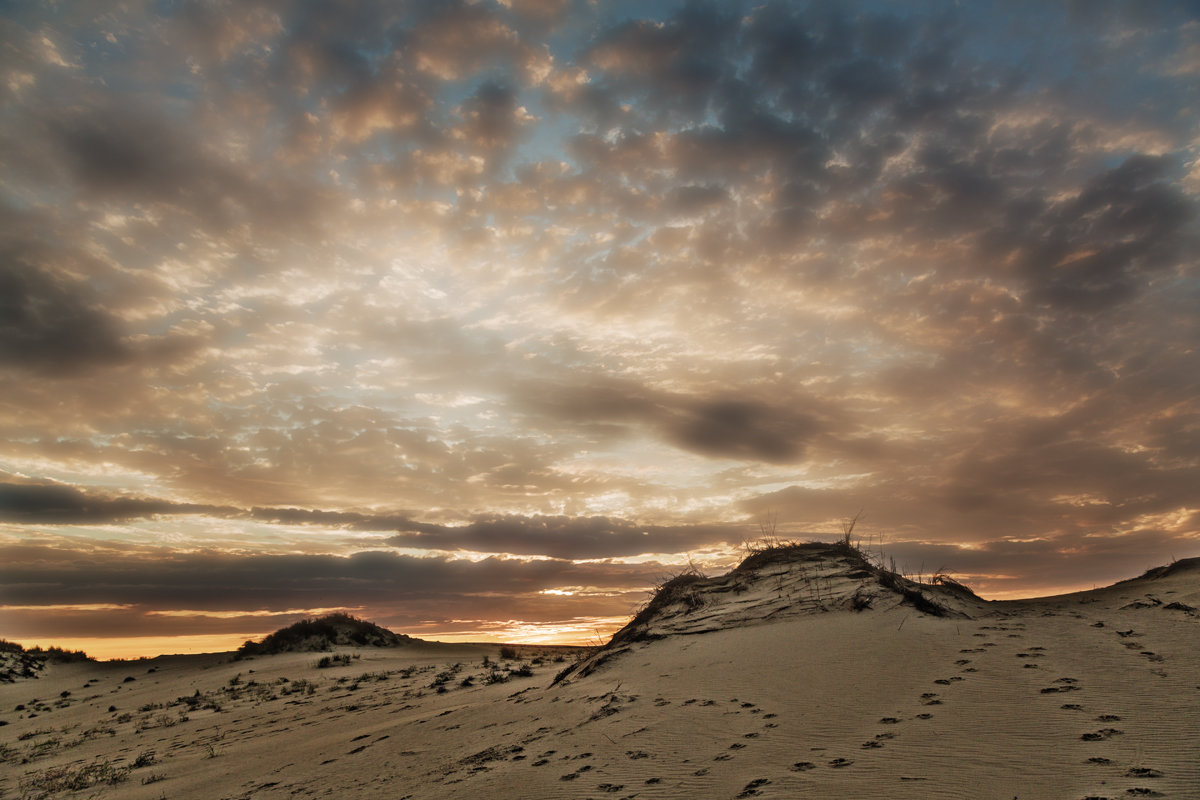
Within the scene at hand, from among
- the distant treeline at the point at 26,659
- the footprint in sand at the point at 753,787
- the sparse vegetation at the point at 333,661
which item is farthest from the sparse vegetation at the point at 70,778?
the distant treeline at the point at 26,659

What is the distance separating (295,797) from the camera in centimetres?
793

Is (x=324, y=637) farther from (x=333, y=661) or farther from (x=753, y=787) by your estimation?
(x=753, y=787)

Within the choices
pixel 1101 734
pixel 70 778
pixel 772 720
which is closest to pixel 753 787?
pixel 772 720

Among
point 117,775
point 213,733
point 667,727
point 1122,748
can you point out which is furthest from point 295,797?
point 1122,748

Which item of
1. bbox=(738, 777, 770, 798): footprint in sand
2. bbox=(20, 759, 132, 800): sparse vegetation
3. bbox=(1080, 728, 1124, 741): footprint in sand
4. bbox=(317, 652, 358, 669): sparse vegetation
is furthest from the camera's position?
bbox=(317, 652, 358, 669): sparse vegetation

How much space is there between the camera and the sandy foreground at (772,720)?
16.9 ft

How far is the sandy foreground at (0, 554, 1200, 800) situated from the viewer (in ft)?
16.9

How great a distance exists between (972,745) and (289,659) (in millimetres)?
25866

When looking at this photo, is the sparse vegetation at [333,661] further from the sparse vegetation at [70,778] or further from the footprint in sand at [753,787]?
the footprint in sand at [753,787]

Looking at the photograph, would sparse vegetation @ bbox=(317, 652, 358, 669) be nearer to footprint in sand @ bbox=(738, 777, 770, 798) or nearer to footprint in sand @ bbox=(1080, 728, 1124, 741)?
footprint in sand @ bbox=(738, 777, 770, 798)

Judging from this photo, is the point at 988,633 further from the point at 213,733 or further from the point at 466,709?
the point at 213,733

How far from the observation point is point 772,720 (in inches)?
266

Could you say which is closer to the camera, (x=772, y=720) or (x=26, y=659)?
(x=772, y=720)

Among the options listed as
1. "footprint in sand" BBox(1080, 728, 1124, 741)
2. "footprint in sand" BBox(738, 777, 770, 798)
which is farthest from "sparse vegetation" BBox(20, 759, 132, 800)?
"footprint in sand" BBox(1080, 728, 1124, 741)
